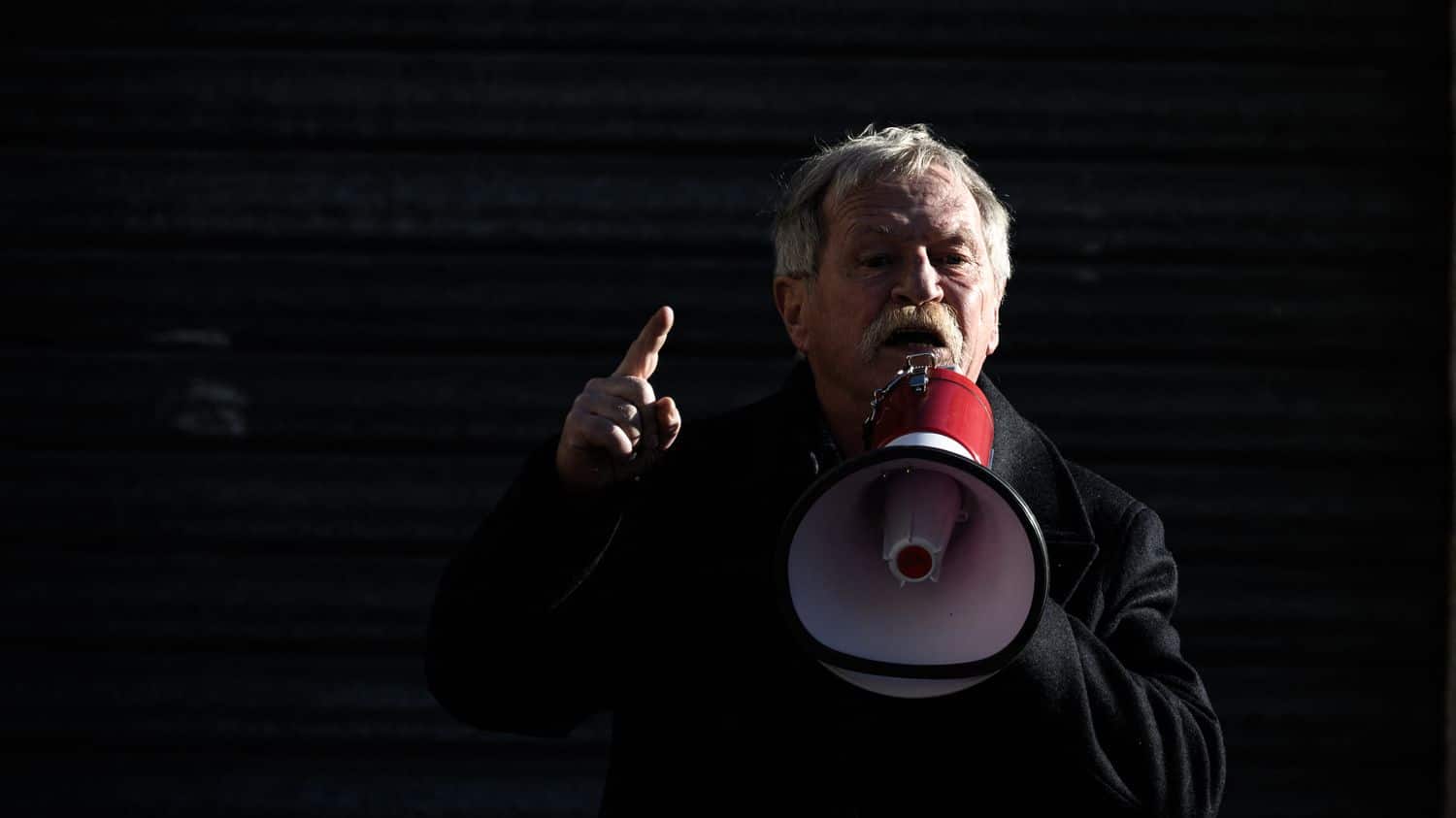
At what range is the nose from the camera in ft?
6.66

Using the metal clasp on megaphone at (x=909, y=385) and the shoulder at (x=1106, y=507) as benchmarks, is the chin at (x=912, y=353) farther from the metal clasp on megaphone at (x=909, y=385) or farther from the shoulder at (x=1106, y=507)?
the shoulder at (x=1106, y=507)

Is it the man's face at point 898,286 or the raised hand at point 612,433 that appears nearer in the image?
the raised hand at point 612,433

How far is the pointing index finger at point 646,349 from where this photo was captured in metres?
1.82

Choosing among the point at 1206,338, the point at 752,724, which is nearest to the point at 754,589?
the point at 752,724

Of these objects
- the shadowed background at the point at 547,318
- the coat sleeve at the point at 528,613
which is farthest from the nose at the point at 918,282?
the shadowed background at the point at 547,318

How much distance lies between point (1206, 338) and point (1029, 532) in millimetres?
2119

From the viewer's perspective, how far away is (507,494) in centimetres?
188

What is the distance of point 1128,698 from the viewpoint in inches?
68.3

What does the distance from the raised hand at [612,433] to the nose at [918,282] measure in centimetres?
44

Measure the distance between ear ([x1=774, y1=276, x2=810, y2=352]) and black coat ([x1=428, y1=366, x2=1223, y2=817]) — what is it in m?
0.14

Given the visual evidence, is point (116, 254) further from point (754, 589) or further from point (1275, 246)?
point (1275, 246)

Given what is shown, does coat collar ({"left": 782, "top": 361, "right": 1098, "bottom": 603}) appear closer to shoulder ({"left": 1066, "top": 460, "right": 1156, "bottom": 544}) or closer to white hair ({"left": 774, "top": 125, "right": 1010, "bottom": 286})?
shoulder ({"left": 1066, "top": 460, "right": 1156, "bottom": 544})

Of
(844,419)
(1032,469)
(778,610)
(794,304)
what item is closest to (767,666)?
(778,610)

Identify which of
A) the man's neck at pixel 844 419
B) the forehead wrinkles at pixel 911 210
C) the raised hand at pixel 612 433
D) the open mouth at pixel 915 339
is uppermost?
the forehead wrinkles at pixel 911 210
